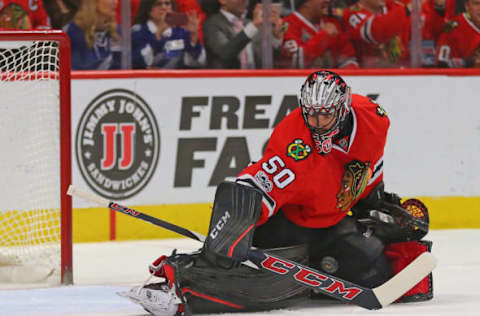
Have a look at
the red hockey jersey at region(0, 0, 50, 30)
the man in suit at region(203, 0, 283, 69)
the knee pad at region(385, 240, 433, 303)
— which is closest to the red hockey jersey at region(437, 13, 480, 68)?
the man in suit at region(203, 0, 283, 69)

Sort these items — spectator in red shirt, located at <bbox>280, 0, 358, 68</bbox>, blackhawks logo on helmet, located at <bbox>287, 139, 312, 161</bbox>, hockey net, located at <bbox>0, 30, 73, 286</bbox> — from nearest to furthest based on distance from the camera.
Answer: blackhawks logo on helmet, located at <bbox>287, 139, 312, 161</bbox> < hockey net, located at <bbox>0, 30, 73, 286</bbox> < spectator in red shirt, located at <bbox>280, 0, 358, 68</bbox>

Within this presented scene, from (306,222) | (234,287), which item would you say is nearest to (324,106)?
(306,222)

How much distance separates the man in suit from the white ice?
3.86 feet

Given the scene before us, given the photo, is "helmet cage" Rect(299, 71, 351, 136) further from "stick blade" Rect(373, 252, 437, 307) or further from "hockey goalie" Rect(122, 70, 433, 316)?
"stick blade" Rect(373, 252, 437, 307)

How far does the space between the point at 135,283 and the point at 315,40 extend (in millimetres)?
2406

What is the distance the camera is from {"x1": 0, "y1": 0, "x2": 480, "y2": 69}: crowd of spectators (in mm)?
6516

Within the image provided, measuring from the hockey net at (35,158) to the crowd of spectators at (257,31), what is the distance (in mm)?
890

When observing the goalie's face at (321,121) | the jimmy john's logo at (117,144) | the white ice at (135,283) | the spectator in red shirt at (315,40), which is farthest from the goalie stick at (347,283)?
the spectator in red shirt at (315,40)

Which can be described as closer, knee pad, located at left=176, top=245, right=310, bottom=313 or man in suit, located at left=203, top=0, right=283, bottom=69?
knee pad, located at left=176, top=245, right=310, bottom=313

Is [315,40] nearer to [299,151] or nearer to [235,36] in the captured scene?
[235,36]

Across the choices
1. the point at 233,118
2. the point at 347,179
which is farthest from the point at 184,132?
the point at 347,179

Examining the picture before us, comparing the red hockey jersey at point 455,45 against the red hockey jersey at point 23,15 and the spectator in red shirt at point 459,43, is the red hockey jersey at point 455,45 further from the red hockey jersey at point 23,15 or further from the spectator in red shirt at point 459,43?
the red hockey jersey at point 23,15

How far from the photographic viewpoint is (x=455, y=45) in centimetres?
730

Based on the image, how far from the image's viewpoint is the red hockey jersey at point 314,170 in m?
4.31
